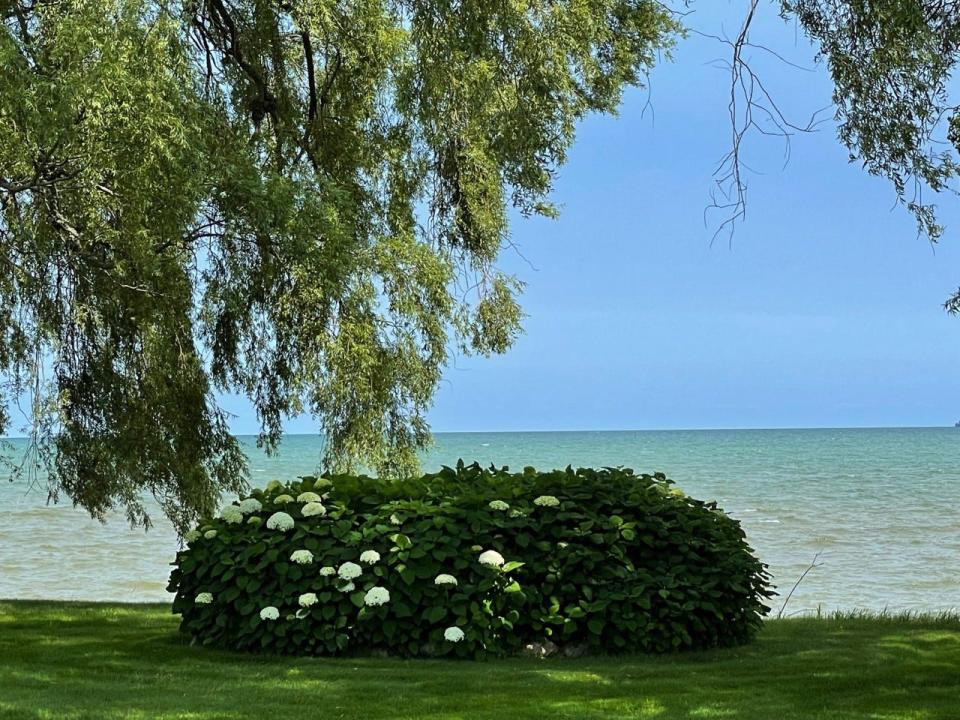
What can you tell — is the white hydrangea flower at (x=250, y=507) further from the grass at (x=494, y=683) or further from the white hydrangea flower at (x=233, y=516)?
the grass at (x=494, y=683)

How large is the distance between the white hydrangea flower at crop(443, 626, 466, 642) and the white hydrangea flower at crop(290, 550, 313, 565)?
1068 millimetres

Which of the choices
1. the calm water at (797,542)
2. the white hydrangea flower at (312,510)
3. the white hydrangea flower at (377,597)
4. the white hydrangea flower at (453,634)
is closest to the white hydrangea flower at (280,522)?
the white hydrangea flower at (312,510)

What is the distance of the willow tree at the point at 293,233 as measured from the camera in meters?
8.20

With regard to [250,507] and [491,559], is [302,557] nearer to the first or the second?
[250,507]

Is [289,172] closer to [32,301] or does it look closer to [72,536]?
[32,301]

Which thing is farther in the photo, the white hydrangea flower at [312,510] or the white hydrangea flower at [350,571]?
the white hydrangea flower at [312,510]

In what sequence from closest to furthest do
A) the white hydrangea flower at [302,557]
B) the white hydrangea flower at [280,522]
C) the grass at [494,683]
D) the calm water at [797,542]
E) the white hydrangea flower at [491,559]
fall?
the grass at [494,683], the white hydrangea flower at [491,559], the white hydrangea flower at [302,557], the white hydrangea flower at [280,522], the calm water at [797,542]

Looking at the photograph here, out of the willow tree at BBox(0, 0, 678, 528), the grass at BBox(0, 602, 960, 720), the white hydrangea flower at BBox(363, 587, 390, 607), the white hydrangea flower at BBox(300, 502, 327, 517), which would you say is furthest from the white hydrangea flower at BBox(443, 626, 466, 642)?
the willow tree at BBox(0, 0, 678, 528)

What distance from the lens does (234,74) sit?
10.4 metres

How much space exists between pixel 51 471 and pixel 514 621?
17.0 ft

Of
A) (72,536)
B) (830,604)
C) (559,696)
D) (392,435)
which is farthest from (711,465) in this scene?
(559,696)

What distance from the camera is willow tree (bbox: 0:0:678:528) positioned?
8.20m

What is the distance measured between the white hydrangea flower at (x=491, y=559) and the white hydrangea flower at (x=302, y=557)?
3.84ft

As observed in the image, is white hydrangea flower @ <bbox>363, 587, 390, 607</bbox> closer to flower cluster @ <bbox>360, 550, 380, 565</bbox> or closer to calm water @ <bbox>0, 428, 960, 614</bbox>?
flower cluster @ <bbox>360, 550, 380, 565</bbox>
